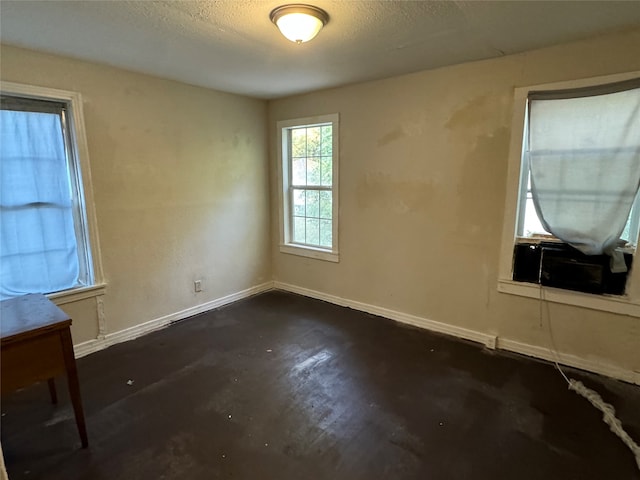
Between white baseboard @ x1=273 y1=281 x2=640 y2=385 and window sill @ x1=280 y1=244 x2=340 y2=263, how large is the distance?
0.44m

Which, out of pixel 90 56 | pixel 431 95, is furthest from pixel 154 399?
pixel 431 95

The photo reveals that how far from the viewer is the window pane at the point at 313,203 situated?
413 cm

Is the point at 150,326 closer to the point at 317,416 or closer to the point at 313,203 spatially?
the point at 317,416

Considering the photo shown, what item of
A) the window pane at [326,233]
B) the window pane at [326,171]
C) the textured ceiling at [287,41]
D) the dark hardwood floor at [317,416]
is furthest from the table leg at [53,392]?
the window pane at [326,171]

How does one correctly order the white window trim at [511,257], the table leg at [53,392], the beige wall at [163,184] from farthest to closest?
the beige wall at [163,184] → the white window trim at [511,257] → the table leg at [53,392]

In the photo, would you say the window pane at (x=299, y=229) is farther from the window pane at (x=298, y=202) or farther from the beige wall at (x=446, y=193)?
the beige wall at (x=446, y=193)

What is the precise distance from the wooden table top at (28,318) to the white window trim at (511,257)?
2.98 meters

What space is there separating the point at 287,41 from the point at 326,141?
1649 millimetres

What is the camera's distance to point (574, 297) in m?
2.63

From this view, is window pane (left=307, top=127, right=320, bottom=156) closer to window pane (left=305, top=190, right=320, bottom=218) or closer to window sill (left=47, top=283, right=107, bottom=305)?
window pane (left=305, top=190, right=320, bottom=218)

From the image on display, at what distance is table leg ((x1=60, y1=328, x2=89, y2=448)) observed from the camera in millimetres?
1790

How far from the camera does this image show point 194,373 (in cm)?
262

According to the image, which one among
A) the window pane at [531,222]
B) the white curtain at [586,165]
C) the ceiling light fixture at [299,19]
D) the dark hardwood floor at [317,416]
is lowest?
the dark hardwood floor at [317,416]

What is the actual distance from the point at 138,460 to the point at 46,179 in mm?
2124
